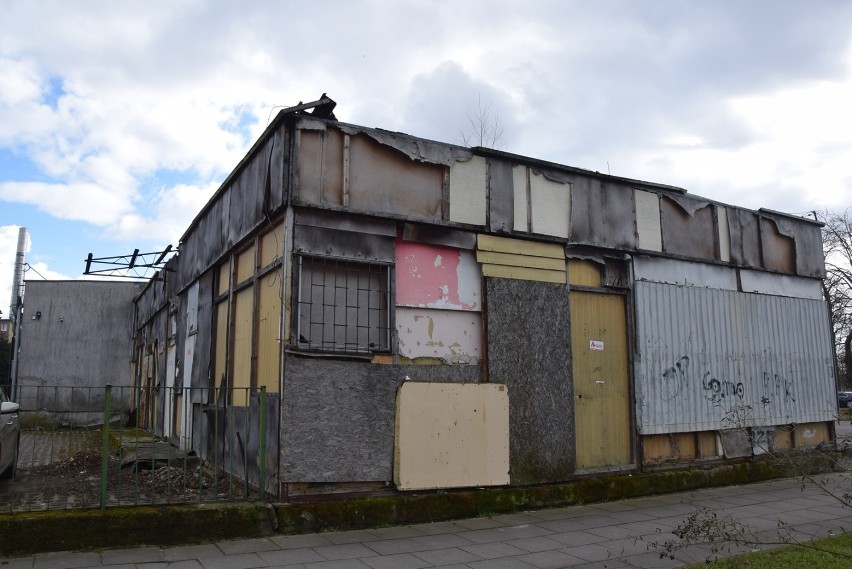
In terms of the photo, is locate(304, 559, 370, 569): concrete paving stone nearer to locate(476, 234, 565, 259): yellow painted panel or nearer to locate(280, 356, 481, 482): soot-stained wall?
locate(280, 356, 481, 482): soot-stained wall

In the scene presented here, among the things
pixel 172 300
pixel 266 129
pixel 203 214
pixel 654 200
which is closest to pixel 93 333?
pixel 172 300

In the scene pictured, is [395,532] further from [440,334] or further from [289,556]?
[440,334]

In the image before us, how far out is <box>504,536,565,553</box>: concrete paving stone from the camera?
6805mm

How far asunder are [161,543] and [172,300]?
32.4 feet

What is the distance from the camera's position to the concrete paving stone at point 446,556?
20.6 feet

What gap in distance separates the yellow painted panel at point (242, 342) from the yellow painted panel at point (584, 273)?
4701mm

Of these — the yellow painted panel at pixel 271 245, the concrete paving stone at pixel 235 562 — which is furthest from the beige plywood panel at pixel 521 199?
the concrete paving stone at pixel 235 562

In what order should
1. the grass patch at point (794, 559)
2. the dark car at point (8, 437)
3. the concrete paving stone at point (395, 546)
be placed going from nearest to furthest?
the grass patch at point (794, 559) → the concrete paving stone at point (395, 546) → the dark car at point (8, 437)

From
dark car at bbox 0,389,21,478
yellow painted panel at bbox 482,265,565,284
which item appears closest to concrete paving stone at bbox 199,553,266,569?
dark car at bbox 0,389,21,478

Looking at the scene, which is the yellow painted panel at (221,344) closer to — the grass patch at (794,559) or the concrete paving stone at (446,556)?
the concrete paving stone at (446,556)

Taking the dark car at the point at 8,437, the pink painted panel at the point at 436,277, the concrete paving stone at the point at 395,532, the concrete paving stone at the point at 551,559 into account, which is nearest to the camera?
the concrete paving stone at the point at 551,559

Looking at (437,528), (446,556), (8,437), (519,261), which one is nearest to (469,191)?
(519,261)

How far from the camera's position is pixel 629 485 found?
9.60m

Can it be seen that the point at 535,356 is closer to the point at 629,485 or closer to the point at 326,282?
the point at 629,485
